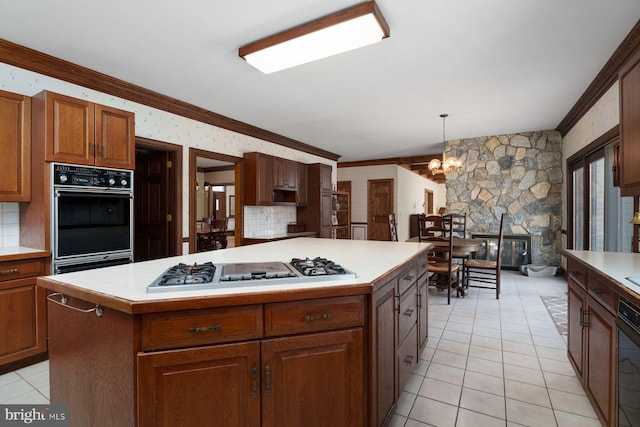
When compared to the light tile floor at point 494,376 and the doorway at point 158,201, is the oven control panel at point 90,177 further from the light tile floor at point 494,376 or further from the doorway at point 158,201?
the light tile floor at point 494,376

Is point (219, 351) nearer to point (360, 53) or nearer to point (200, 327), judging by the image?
point (200, 327)

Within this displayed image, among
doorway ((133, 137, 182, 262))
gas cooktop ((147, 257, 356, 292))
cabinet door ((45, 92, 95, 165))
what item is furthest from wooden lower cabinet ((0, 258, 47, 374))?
gas cooktop ((147, 257, 356, 292))

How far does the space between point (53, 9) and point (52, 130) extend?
0.86m

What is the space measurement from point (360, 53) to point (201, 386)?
2722 millimetres

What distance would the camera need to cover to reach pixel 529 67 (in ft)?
10.3

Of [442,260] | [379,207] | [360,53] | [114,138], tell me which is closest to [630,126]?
[360,53]

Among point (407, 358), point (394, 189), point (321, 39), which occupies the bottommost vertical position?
point (407, 358)

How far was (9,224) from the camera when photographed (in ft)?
8.96

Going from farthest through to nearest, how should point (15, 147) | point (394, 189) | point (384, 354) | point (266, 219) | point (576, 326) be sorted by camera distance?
point (394, 189), point (266, 219), point (15, 147), point (576, 326), point (384, 354)

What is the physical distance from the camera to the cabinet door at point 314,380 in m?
1.24

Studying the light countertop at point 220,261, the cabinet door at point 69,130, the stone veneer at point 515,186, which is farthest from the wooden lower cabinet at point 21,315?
the stone veneer at point 515,186

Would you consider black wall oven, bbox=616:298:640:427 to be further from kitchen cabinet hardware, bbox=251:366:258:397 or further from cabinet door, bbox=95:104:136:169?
cabinet door, bbox=95:104:136:169

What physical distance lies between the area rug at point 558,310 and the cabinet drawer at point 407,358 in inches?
74.3

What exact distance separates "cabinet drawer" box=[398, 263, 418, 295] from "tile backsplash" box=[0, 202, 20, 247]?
3.16 m
